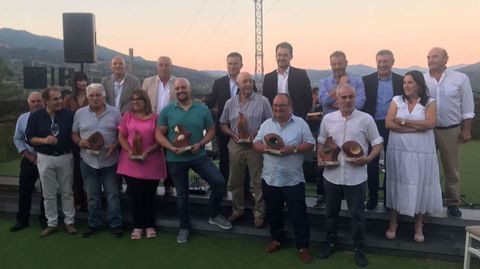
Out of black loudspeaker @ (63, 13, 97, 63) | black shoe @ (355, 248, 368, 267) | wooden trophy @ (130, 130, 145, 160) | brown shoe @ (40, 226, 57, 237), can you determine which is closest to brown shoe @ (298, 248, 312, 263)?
black shoe @ (355, 248, 368, 267)

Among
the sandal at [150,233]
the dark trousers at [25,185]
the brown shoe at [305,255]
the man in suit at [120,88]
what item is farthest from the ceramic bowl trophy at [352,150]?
the dark trousers at [25,185]

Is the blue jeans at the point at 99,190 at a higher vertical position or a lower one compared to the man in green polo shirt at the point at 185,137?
lower

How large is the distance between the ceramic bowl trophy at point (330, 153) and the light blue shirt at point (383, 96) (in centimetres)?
81

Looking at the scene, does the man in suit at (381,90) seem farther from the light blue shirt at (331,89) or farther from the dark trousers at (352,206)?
the dark trousers at (352,206)

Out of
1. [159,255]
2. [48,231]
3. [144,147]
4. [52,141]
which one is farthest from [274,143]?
[48,231]

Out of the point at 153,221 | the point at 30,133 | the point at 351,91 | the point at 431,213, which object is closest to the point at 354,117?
the point at 351,91

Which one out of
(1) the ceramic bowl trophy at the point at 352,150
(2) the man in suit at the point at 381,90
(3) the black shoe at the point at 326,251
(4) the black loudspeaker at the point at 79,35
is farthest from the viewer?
(4) the black loudspeaker at the point at 79,35

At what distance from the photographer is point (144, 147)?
364 centimetres

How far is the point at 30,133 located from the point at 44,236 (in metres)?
1.06

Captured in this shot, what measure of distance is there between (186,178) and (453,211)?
2.50m

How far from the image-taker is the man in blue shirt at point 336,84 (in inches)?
138

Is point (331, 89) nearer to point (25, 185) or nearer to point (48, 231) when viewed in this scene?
point (48, 231)

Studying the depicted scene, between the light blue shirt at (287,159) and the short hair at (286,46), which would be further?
the short hair at (286,46)

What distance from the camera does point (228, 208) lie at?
4195mm
